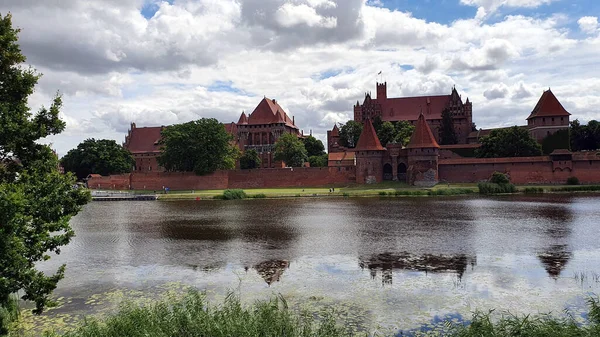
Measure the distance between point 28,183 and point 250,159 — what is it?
56.0 m

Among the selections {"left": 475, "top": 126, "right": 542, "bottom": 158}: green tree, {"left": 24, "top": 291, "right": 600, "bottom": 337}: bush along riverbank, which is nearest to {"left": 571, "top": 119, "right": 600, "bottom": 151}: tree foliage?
{"left": 475, "top": 126, "right": 542, "bottom": 158}: green tree

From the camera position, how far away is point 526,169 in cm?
4400

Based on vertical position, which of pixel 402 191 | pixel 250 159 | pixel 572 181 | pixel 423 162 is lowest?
pixel 402 191

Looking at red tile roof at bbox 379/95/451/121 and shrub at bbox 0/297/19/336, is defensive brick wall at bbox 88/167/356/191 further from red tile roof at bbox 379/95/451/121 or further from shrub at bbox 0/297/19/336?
shrub at bbox 0/297/19/336

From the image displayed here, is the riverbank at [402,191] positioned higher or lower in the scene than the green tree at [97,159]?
lower

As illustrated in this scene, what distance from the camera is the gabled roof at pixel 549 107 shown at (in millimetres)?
50625

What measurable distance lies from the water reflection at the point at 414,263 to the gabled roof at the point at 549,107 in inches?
1745

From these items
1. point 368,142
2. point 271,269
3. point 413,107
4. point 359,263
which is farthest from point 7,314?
point 413,107

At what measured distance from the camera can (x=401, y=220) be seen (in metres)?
22.4

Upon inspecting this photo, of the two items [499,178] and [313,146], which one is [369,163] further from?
[313,146]

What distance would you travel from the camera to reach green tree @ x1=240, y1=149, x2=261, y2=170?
63125 millimetres

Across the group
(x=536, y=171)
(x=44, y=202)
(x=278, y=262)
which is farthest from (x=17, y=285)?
(x=536, y=171)

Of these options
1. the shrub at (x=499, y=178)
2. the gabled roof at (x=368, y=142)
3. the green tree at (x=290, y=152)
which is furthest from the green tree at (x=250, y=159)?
the shrub at (x=499, y=178)

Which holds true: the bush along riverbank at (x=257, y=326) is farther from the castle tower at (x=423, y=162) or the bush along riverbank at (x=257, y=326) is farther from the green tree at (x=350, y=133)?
the green tree at (x=350, y=133)
